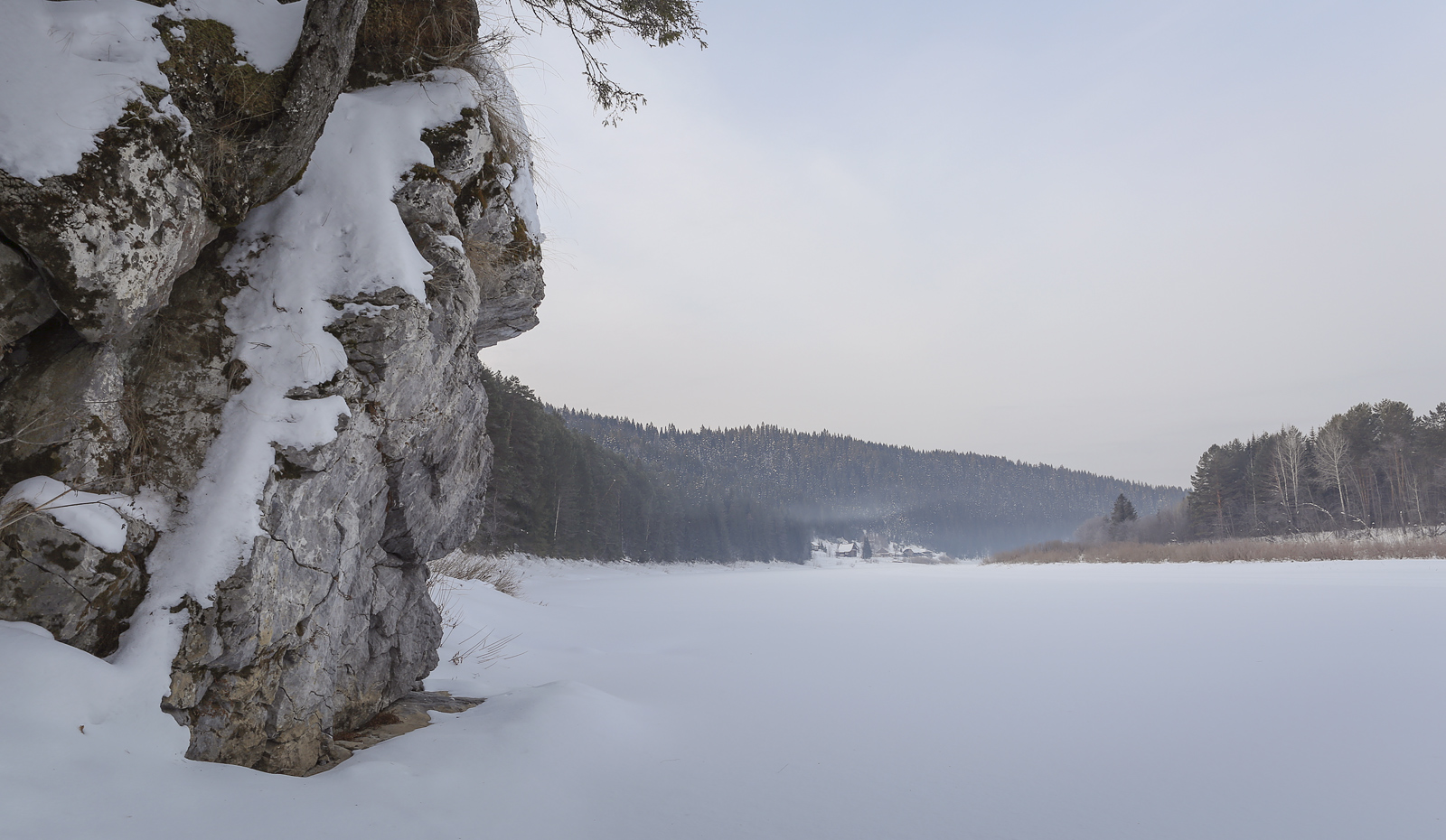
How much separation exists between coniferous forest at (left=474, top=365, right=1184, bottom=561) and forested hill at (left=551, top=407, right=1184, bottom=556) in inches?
11.1

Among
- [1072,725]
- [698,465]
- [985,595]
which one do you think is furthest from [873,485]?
[1072,725]

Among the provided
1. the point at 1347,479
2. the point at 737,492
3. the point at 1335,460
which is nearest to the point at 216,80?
the point at 1335,460

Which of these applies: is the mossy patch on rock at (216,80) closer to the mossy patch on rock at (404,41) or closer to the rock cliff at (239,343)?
the rock cliff at (239,343)

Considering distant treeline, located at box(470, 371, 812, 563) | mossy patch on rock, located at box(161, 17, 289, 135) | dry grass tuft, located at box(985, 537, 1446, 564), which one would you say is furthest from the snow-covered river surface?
dry grass tuft, located at box(985, 537, 1446, 564)

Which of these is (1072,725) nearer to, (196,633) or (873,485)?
(196,633)

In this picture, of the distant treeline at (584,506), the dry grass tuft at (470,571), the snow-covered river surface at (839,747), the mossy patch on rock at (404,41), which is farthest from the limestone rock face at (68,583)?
the distant treeline at (584,506)

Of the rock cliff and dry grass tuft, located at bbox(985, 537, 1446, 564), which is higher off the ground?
the rock cliff

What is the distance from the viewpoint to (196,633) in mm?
2488

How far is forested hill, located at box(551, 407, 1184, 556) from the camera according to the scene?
103 meters

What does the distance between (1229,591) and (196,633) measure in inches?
568

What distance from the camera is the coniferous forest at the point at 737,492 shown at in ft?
101

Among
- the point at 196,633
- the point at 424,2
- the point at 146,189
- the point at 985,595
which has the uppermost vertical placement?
the point at 424,2

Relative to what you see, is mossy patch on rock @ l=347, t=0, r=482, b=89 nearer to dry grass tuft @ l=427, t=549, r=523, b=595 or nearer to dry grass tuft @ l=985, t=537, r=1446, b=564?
dry grass tuft @ l=427, t=549, r=523, b=595

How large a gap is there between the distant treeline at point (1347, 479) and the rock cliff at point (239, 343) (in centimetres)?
4881
